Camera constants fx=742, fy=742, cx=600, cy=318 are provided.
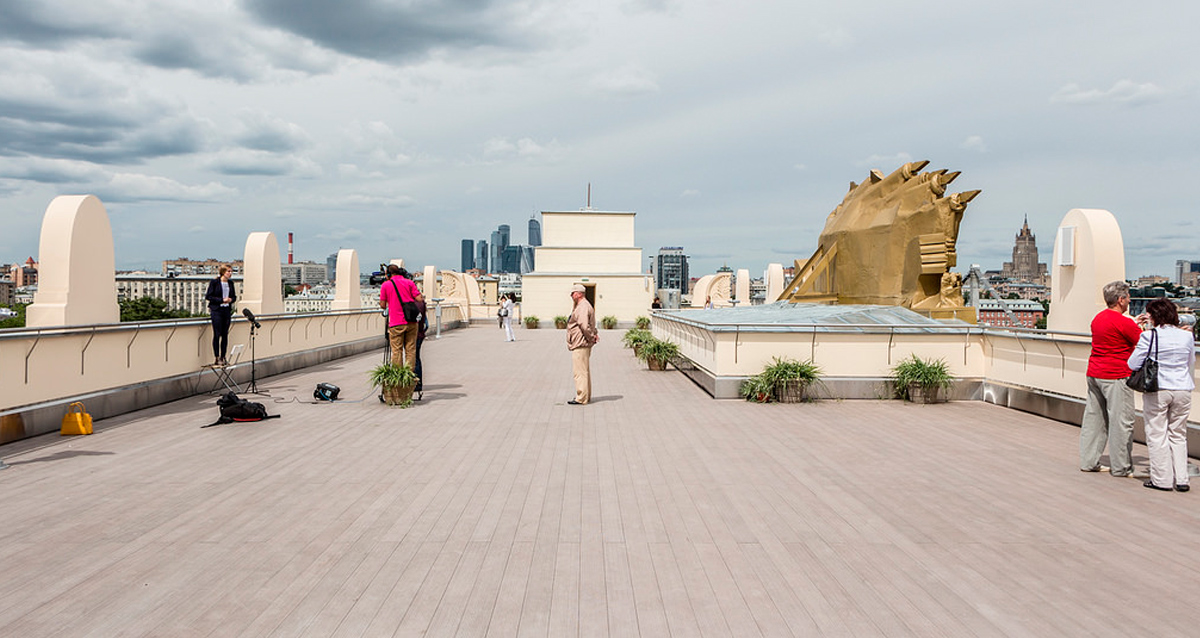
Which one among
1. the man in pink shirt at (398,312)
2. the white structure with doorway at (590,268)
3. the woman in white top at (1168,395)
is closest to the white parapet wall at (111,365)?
the man in pink shirt at (398,312)

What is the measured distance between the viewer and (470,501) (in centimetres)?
614

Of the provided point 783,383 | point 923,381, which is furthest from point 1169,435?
point 783,383

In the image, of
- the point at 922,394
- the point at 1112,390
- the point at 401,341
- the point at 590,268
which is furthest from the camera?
the point at 590,268

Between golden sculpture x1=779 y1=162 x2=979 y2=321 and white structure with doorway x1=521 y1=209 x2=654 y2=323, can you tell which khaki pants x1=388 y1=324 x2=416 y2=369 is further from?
white structure with doorway x1=521 y1=209 x2=654 y2=323

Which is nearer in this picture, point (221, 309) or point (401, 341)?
point (401, 341)

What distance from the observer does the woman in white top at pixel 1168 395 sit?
648 cm

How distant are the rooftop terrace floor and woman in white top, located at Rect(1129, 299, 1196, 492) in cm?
25

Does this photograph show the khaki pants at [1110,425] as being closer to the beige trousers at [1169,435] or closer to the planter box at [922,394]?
the beige trousers at [1169,435]

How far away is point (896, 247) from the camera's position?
54.6 ft

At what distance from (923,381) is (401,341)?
27.8 feet

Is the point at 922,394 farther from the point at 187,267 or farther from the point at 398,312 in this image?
the point at 187,267

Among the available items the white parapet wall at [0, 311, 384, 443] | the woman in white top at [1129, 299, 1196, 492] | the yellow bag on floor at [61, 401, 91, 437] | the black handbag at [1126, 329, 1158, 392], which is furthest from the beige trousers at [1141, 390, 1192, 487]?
the white parapet wall at [0, 311, 384, 443]

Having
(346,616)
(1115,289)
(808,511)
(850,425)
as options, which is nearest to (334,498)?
(346,616)

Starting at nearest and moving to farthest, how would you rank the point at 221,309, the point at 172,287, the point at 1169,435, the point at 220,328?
the point at 1169,435 → the point at 221,309 → the point at 220,328 → the point at 172,287
